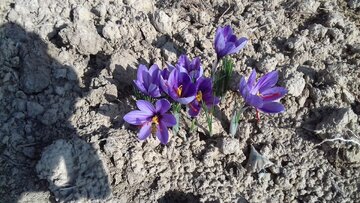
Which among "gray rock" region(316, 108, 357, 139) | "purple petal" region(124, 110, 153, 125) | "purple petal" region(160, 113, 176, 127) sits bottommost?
"gray rock" region(316, 108, 357, 139)

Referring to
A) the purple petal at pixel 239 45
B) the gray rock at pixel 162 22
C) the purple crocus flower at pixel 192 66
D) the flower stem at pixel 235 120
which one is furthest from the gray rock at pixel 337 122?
the gray rock at pixel 162 22

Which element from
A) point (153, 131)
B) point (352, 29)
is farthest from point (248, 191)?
point (352, 29)

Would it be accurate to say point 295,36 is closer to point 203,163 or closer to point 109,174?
point 203,163

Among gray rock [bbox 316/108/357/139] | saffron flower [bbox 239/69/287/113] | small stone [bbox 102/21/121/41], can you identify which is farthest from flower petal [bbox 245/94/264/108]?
small stone [bbox 102/21/121/41]

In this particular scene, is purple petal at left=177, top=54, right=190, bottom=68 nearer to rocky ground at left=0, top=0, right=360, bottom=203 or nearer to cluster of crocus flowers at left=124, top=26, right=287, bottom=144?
cluster of crocus flowers at left=124, top=26, right=287, bottom=144

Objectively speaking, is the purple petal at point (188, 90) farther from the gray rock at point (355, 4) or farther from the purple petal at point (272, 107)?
the gray rock at point (355, 4)

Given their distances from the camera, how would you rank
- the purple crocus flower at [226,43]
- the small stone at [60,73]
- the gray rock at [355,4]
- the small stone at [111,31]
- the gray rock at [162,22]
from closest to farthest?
the purple crocus flower at [226,43] < the small stone at [60,73] < the small stone at [111,31] < the gray rock at [162,22] < the gray rock at [355,4]
